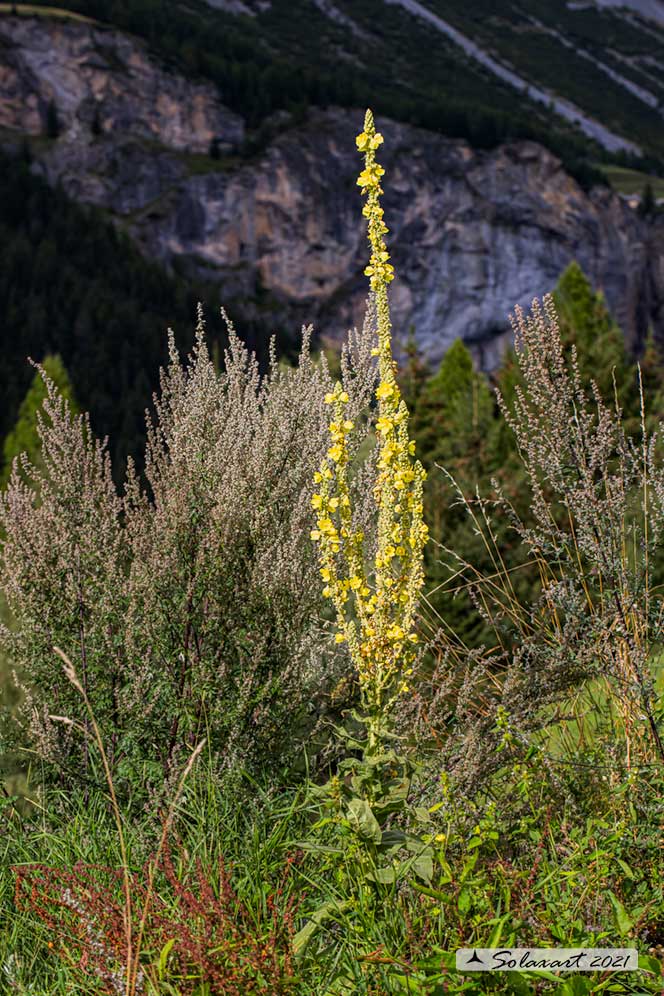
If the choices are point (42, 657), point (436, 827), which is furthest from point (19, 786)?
point (436, 827)

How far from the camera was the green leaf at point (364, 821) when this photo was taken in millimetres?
2566

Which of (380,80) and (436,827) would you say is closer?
(436,827)

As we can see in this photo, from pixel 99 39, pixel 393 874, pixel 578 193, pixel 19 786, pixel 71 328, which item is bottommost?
pixel 71 328

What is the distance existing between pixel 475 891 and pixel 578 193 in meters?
97.4

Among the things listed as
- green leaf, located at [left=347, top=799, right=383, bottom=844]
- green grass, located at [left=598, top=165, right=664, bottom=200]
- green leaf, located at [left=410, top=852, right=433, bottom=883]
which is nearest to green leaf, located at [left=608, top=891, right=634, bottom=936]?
green leaf, located at [left=410, top=852, right=433, bottom=883]

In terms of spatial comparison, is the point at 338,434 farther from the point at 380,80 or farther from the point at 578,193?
the point at 380,80

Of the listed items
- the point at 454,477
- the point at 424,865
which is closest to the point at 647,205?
the point at 454,477

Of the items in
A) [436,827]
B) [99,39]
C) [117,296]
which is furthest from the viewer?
[99,39]

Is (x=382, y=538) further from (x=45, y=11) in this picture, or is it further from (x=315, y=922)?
(x=45, y=11)

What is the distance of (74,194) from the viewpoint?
3290 inches

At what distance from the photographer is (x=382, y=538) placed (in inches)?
111

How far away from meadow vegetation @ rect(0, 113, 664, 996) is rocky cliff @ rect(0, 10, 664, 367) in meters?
78.5

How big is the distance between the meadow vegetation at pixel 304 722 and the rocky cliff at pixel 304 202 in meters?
78.5

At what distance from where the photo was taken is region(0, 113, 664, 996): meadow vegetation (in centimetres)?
259
